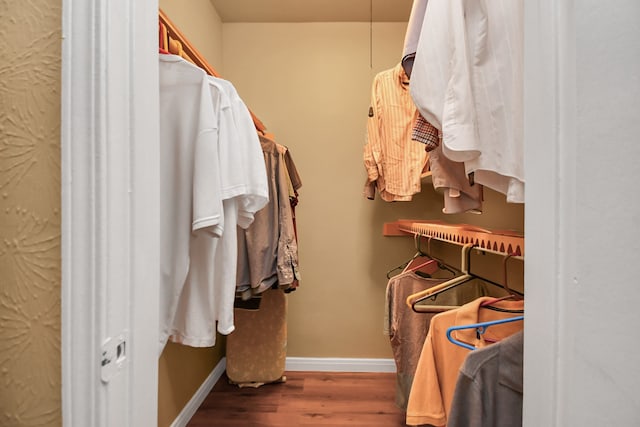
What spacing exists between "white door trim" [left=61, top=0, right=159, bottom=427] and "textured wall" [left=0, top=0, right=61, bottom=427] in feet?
0.11

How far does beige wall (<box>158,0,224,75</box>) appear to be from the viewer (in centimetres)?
178

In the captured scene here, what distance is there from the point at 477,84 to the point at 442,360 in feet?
2.28

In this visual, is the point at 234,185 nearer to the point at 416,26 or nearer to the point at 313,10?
the point at 416,26

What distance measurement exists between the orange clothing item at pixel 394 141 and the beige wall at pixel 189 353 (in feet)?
3.66

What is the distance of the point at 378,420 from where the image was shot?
1.82 m

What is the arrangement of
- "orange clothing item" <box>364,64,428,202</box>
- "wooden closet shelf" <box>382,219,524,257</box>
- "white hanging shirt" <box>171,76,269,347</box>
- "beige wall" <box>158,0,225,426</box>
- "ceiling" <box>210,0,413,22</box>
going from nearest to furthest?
1. "wooden closet shelf" <box>382,219,524,257</box>
2. "white hanging shirt" <box>171,76,269,347</box>
3. "beige wall" <box>158,0,225,426</box>
4. "orange clothing item" <box>364,64,428,202</box>
5. "ceiling" <box>210,0,413,22</box>

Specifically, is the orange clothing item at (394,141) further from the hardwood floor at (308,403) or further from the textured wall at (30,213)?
the textured wall at (30,213)

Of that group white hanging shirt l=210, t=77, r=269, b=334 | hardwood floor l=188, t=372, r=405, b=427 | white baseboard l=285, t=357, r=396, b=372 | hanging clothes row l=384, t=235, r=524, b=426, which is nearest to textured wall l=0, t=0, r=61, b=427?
white hanging shirt l=210, t=77, r=269, b=334

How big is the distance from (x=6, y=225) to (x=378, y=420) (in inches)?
73.9

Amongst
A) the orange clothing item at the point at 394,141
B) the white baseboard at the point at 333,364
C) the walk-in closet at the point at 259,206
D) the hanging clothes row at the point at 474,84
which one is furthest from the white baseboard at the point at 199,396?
the hanging clothes row at the point at 474,84

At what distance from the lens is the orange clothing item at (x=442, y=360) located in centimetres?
88

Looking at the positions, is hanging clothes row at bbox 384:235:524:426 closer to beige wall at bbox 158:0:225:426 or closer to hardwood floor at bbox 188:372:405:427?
hardwood floor at bbox 188:372:405:427

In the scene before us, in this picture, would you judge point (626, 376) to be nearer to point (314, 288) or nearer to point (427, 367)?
point (427, 367)

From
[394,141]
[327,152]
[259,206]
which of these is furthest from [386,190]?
[259,206]
